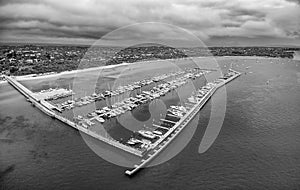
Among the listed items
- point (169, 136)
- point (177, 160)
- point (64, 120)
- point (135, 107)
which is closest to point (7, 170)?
point (64, 120)

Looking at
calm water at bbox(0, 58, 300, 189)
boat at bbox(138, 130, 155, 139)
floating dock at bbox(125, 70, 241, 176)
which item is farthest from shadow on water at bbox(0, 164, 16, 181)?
boat at bbox(138, 130, 155, 139)

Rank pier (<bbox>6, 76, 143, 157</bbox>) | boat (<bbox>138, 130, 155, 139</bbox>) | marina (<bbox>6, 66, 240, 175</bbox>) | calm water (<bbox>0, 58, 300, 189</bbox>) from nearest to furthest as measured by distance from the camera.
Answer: calm water (<bbox>0, 58, 300, 189</bbox>), pier (<bbox>6, 76, 143, 157</bbox>), marina (<bbox>6, 66, 240, 175</bbox>), boat (<bbox>138, 130, 155, 139</bbox>)

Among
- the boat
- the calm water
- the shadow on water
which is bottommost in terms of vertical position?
the shadow on water

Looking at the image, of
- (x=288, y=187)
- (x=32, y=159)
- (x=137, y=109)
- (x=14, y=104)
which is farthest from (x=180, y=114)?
(x=14, y=104)

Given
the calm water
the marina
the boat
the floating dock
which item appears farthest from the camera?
the boat

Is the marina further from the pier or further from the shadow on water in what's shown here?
the shadow on water

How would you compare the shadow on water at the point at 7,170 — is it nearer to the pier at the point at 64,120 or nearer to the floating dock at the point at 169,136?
the pier at the point at 64,120

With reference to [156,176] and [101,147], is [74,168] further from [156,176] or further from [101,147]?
[156,176]

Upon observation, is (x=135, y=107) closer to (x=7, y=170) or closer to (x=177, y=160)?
(x=177, y=160)
